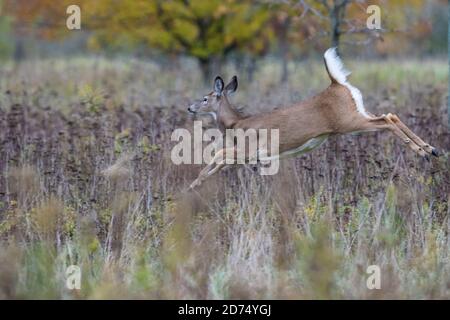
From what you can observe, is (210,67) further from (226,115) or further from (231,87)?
(226,115)

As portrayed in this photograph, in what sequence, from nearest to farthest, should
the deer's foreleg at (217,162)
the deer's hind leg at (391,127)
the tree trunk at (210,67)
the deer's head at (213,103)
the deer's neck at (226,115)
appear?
the deer's hind leg at (391,127)
the deer's foreleg at (217,162)
the deer's neck at (226,115)
the deer's head at (213,103)
the tree trunk at (210,67)

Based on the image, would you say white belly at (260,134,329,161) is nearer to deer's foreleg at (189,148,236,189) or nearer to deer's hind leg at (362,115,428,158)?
deer's foreleg at (189,148,236,189)

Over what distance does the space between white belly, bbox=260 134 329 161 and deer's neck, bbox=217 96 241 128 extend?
2.39 feet

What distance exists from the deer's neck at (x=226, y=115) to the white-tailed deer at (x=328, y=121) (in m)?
0.47

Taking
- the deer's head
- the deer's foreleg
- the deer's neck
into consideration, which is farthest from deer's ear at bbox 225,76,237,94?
the deer's foreleg

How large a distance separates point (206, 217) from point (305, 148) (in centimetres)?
125

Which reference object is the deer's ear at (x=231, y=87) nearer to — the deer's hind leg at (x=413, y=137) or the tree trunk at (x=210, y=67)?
the deer's hind leg at (x=413, y=137)

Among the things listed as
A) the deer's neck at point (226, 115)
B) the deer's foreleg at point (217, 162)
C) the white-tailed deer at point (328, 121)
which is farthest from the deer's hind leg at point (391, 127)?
the deer's neck at point (226, 115)

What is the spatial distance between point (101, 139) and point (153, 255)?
2.33 metres

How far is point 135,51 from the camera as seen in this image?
26.3 metres

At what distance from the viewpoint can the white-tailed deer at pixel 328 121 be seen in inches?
303

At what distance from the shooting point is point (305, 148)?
7.92m

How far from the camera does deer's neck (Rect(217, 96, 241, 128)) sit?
28.1ft

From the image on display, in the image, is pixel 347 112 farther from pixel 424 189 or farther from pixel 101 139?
pixel 101 139
